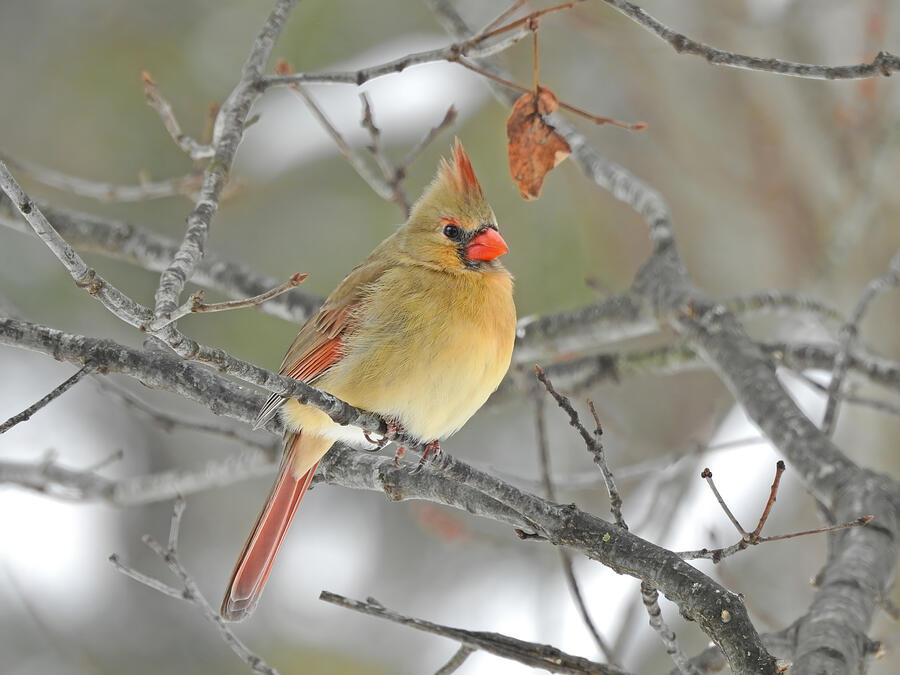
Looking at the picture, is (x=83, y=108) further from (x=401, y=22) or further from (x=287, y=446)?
(x=287, y=446)

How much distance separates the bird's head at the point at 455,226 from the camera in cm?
274

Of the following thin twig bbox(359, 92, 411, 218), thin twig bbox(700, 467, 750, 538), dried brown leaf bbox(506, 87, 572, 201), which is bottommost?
thin twig bbox(700, 467, 750, 538)

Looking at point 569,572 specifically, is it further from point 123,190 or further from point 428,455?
point 123,190

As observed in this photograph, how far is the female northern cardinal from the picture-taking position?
241cm

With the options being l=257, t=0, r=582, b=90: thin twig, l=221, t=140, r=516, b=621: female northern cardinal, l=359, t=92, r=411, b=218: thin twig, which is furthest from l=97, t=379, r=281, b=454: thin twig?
l=257, t=0, r=582, b=90: thin twig

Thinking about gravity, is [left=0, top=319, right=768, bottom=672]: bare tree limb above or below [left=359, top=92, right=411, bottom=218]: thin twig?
below

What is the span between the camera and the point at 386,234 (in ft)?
17.6

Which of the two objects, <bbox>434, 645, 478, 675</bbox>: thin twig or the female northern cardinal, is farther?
the female northern cardinal

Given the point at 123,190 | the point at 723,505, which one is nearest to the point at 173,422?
the point at 123,190

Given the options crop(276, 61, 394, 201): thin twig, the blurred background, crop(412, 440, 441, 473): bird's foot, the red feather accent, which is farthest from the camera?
the blurred background

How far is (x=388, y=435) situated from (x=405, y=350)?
379mm

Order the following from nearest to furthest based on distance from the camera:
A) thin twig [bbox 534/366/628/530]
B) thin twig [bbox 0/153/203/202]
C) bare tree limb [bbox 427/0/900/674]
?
1. thin twig [bbox 534/366/628/530]
2. bare tree limb [bbox 427/0/900/674]
3. thin twig [bbox 0/153/203/202]

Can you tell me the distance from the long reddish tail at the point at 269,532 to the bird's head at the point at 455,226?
640mm

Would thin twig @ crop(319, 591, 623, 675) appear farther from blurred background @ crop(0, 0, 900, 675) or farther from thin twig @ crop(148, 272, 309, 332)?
blurred background @ crop(0, 0, 900, 675)
